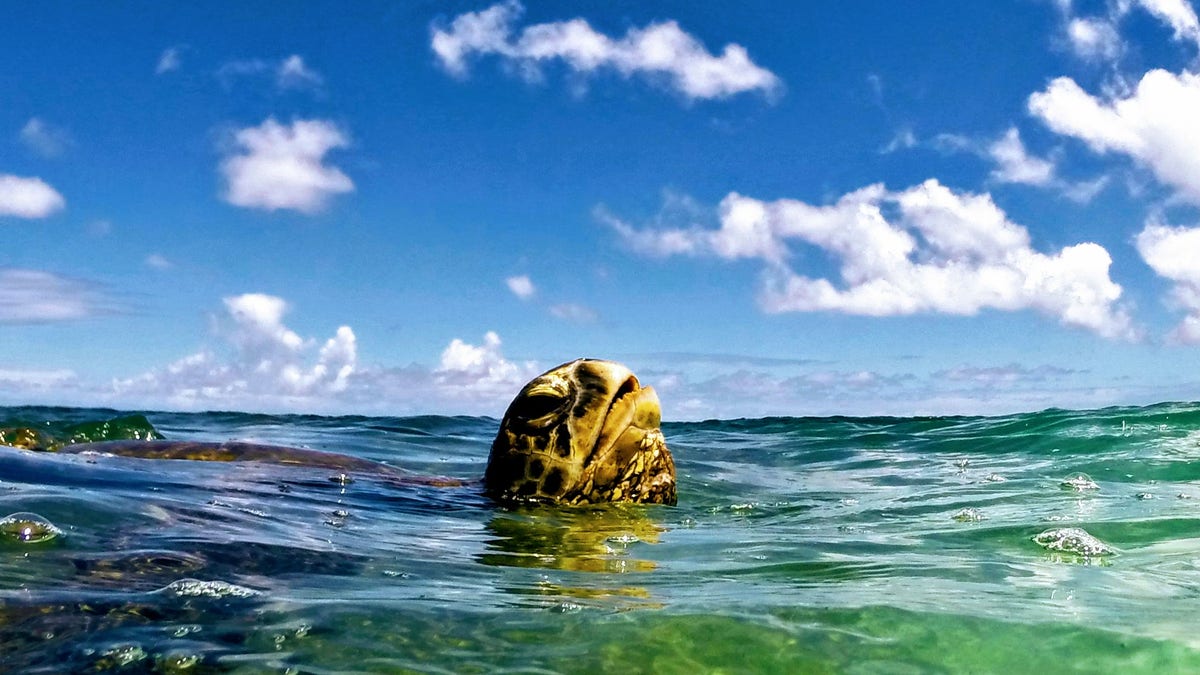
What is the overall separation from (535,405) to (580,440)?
46 cm

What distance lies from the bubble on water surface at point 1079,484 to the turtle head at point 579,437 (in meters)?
4.77

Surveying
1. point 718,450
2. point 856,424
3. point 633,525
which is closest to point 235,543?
point 633,525

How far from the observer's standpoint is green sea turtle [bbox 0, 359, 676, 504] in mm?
7723

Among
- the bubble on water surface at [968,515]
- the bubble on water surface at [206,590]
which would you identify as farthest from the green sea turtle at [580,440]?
the bubble on water surface at [206,590]

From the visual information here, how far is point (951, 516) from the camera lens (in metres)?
7.73

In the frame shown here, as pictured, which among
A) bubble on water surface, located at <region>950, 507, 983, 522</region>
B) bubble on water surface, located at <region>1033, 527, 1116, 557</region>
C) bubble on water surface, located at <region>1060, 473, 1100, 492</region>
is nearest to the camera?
bubble on water surface, located at <region>1033, 527, 1116, 557</region>

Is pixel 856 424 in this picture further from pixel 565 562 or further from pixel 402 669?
pixel 402 669

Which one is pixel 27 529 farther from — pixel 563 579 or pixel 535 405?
pixel 535 405

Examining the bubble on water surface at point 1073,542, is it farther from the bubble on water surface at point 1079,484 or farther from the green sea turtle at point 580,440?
the bubble on water surface at point 1079,484

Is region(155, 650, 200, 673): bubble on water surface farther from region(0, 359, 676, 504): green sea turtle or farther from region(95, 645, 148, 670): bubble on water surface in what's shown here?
region(0, 359, 676, 504): green sea turtle

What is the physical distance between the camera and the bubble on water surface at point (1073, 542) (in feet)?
18.3

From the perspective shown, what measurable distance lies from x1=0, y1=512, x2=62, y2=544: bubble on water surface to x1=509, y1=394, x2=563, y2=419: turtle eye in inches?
144

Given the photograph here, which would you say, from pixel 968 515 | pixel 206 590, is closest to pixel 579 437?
pixel 968 515

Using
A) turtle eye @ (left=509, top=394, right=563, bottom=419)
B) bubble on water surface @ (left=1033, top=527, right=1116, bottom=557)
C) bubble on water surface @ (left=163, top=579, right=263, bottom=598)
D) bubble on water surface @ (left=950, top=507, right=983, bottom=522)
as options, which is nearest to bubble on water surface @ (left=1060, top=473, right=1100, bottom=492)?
bubble on water surface @ (left=950, top=507, right=983, bottom=522)
